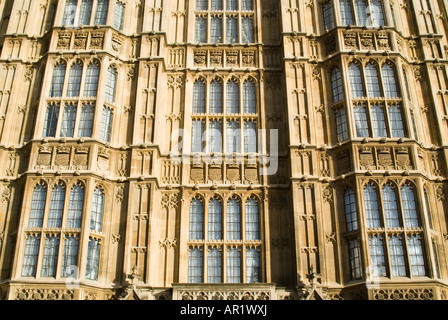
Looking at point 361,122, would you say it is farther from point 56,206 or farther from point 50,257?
point 50,257

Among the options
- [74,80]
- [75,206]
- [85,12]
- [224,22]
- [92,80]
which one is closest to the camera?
[75,206]

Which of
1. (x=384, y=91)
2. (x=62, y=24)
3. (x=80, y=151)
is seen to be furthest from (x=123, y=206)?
(x=384, y=91)

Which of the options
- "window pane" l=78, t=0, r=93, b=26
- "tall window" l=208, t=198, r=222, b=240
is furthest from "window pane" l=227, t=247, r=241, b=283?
"window pane" l=78, t=0, r=93, b=26

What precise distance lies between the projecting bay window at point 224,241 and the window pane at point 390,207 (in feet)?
17.6

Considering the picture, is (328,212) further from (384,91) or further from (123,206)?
(123,206)

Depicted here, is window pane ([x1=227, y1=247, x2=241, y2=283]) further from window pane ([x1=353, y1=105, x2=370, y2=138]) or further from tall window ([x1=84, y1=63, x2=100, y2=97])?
tall window ([x1=84, y1=63, x2=100, y2=97])

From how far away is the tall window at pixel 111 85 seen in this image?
25031 mm

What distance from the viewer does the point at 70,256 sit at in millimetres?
21344

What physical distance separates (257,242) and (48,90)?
39.1 feet

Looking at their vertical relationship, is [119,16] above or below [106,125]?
above

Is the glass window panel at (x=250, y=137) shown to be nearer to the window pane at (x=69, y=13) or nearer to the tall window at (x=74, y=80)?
the tall window at (x=74, y=80)

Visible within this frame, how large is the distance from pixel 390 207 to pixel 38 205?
578 inches

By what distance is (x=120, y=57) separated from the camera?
2598cm

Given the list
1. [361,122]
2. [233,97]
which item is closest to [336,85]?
[361,122]
